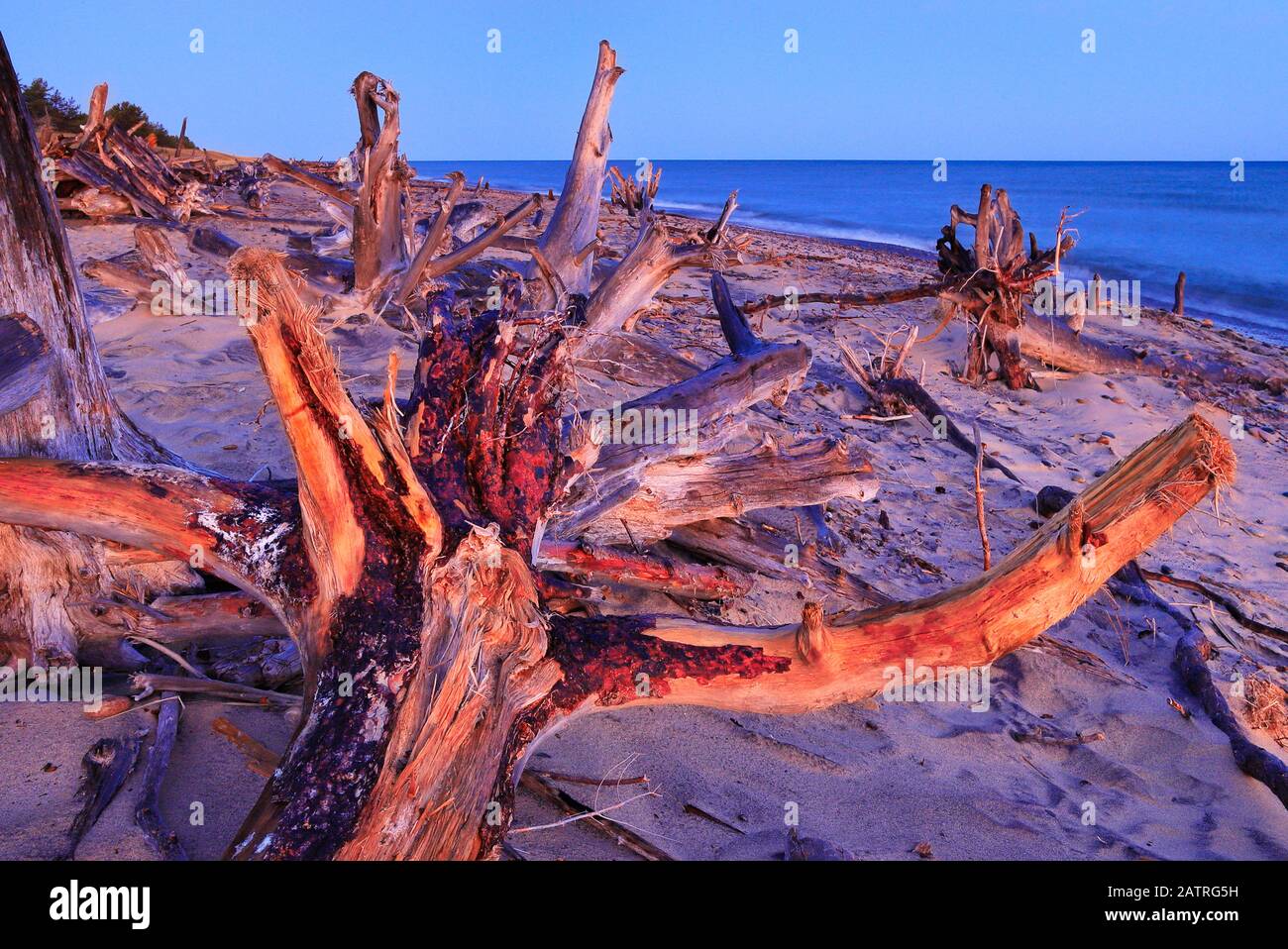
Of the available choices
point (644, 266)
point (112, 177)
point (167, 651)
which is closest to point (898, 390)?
point (644, 266)

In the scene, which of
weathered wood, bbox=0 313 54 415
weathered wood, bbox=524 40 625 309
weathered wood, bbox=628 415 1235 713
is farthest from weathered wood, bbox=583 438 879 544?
weathered wood, bbox=524 40 625 309

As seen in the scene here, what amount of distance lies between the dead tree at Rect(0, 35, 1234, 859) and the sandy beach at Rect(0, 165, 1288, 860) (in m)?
0.36

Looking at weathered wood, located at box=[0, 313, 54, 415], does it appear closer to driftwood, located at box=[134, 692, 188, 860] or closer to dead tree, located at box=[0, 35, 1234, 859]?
dead tree, located at box=[0, 35, 1234, 859]

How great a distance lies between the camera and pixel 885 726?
3174 mm

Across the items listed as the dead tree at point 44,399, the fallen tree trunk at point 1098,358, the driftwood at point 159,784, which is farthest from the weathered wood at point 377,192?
the fallen tree trunk at point 1098,358

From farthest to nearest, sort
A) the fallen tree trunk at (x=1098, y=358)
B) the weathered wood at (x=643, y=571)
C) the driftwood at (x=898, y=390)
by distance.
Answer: the fallen tree trunk at (x=1098, y=358) → the driftwood at (x=898, y=390) → the weathered wood at (x=643, y=571)

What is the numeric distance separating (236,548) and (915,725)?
2452 mm

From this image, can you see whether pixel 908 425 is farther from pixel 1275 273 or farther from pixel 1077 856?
pixel 1275 273

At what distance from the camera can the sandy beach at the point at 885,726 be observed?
2520mm

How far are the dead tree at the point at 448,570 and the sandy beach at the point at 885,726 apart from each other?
355mm

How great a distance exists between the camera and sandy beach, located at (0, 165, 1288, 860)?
252 cm

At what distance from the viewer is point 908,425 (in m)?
6.52

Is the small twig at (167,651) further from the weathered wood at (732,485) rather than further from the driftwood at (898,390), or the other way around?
the driftwood at (898,390)

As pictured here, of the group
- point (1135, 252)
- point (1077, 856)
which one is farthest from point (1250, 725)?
point (1135, 252)
